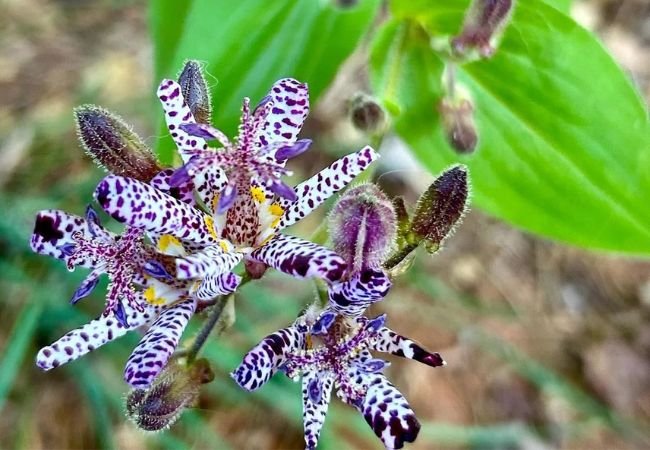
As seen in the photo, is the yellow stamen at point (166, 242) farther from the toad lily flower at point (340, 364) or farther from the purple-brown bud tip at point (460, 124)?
the purple-brown bud tip at point (460, 124)

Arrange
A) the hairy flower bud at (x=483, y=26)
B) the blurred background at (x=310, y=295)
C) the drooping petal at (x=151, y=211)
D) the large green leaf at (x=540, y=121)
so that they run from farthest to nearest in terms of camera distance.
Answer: the blurred background at (x=310, y=295), the large green leaf at (x=540, y=121), the hairy flower bud at (x=483, y=26), the drooping petal at (x=151, y=211)

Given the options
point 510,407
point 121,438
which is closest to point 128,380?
point 121,438

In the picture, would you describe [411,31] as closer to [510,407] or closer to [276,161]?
[276,161]

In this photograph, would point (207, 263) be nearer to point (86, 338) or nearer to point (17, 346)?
point (86, 338)

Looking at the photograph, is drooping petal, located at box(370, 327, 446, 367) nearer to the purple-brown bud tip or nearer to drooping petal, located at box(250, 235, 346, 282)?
drooping petal, located at box(250, 235, 346, 282)

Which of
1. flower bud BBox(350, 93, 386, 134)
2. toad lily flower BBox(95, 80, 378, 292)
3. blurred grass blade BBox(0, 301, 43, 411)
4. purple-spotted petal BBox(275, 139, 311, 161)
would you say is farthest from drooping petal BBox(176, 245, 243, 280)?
blurred grass blade BBox(0, 301, 43, 411)

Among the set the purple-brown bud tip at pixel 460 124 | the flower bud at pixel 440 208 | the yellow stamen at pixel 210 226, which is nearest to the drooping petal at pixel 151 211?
the yellow stamen at pixel 210 226

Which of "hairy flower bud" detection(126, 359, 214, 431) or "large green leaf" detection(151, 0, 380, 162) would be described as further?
"large green leaf" detection(151, 0, 380, 162)

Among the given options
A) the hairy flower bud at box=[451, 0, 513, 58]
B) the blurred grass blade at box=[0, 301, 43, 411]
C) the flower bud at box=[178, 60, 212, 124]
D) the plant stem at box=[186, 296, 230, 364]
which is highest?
the hairy flower bud at box=[451, 0, 513, 58]
